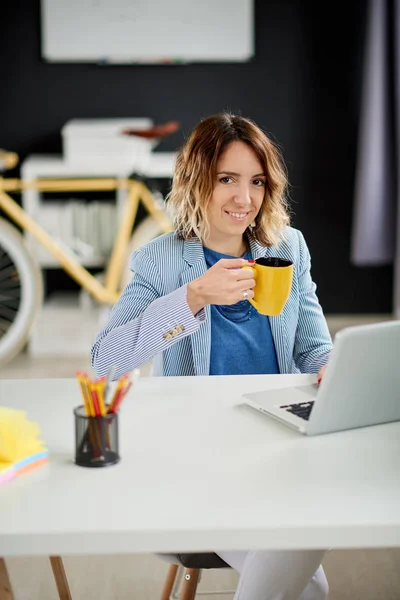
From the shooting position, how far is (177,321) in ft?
5.10

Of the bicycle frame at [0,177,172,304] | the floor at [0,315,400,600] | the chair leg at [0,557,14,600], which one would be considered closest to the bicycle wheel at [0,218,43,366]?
the bicycle frame at [0,177,172,304]

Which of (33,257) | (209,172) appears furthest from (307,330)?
(33,257)

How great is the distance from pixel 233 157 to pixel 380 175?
263cm

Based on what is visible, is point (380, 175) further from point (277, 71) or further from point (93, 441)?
point (93, 441)

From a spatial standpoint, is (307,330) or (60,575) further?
(307,330)

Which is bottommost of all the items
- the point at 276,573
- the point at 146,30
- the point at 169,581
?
the point at 169,581

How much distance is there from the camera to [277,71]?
441 centimetres

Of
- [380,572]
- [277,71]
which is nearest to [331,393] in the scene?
[380,572]

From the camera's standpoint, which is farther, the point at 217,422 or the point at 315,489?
the point at 217,422

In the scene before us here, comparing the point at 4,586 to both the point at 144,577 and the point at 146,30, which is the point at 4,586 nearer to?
the point at 144,577

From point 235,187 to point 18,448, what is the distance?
824mm

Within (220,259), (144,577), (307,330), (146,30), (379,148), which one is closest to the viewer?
(220,259)

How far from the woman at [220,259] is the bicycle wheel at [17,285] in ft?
6.97

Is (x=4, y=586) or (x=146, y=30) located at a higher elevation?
(x=146, y=30)
